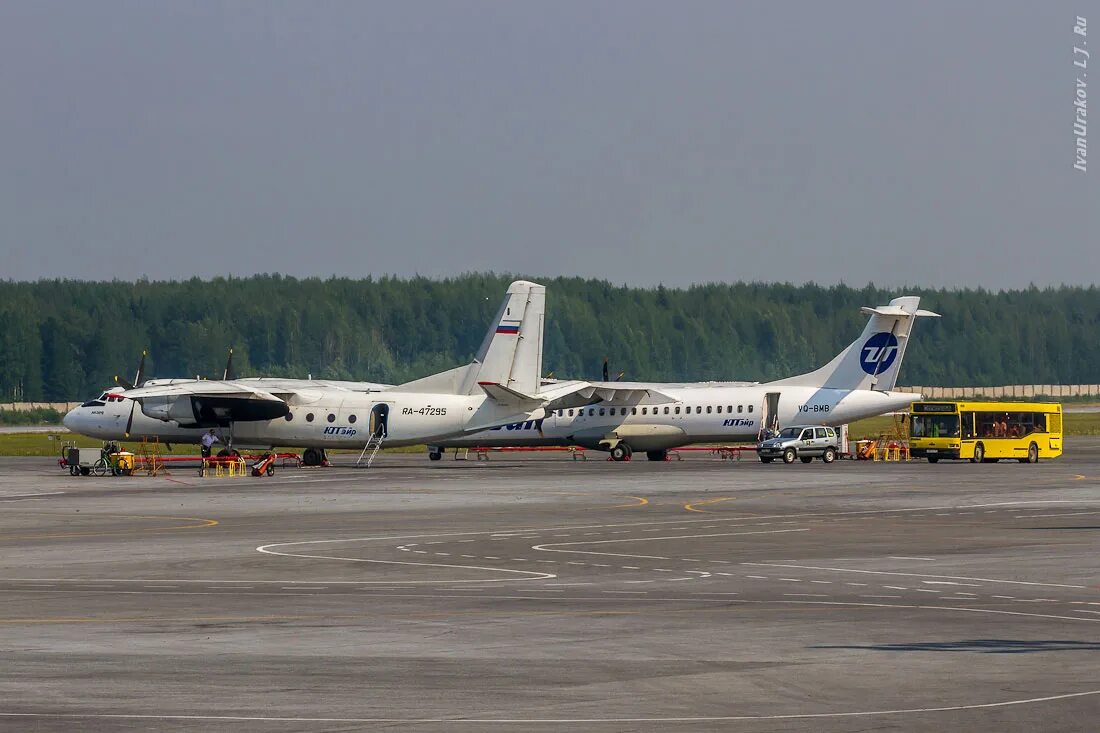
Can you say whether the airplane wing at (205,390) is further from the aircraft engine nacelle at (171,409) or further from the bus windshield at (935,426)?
the bus windshield at (935,426)

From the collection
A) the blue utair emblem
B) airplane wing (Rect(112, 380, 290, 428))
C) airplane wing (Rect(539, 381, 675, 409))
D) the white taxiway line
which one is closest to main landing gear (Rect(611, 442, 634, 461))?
airplane wing (Rect(539, 381, 675, 409))

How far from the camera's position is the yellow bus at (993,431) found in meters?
72.9

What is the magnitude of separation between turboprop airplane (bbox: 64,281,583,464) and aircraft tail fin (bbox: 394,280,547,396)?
45 millimetres

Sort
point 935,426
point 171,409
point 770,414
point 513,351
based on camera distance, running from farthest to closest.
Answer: point 770,414 < point 935,426 < point 171,409 < point 513,351

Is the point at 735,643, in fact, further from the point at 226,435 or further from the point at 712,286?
the point at 712,286

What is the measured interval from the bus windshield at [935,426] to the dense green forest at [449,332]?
3618 inches

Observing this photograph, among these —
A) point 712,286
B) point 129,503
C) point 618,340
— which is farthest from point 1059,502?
point 712,286

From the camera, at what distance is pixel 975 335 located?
642 ft

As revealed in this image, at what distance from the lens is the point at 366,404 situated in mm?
69625

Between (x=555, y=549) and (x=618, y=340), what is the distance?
153083 millimetres

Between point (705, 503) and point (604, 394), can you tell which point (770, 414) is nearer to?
point (604, 394)

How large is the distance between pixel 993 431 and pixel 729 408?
490 inches

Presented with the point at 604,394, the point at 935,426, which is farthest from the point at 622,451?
the point at 935,426

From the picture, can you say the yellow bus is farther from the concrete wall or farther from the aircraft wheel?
the concrete wall
